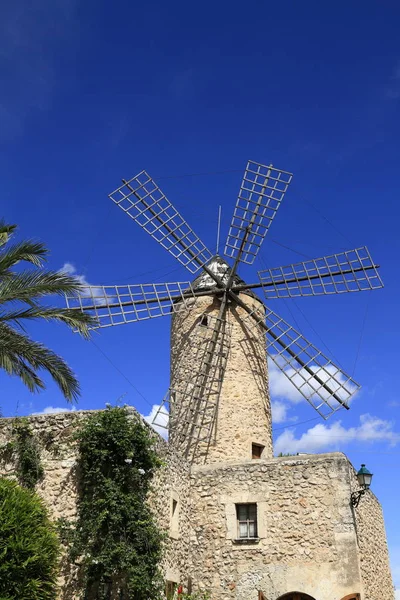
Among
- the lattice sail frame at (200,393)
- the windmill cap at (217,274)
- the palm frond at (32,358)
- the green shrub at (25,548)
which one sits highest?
the windmill cap at (217,274)

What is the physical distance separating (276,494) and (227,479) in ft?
3.31

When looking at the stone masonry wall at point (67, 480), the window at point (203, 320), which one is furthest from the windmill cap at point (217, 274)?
the stone masonry wall at point (67, 480)

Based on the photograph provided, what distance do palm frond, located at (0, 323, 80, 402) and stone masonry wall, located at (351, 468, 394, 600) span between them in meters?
5.65

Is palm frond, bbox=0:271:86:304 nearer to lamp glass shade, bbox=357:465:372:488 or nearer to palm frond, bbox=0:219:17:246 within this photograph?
palm frond, bbox=0:219:17:246

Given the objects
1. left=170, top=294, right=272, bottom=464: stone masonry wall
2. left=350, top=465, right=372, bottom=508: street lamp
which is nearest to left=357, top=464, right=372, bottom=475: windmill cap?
left=350, top=465, right=372, bottom=508: street lamp

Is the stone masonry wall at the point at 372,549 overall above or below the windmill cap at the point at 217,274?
below

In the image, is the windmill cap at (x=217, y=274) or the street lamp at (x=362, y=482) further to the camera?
the windmill cap at (x=217, y=274)

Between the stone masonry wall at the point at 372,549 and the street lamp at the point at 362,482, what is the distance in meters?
0.24

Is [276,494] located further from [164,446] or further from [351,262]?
[351,262]

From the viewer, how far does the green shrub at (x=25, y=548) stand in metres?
7.18

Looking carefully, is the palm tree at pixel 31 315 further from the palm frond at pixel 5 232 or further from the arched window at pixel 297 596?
the arched window at pixel 297 596

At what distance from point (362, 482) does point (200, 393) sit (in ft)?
14.1

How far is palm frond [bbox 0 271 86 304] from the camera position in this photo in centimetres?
920

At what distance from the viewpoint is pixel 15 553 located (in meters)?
7.22
